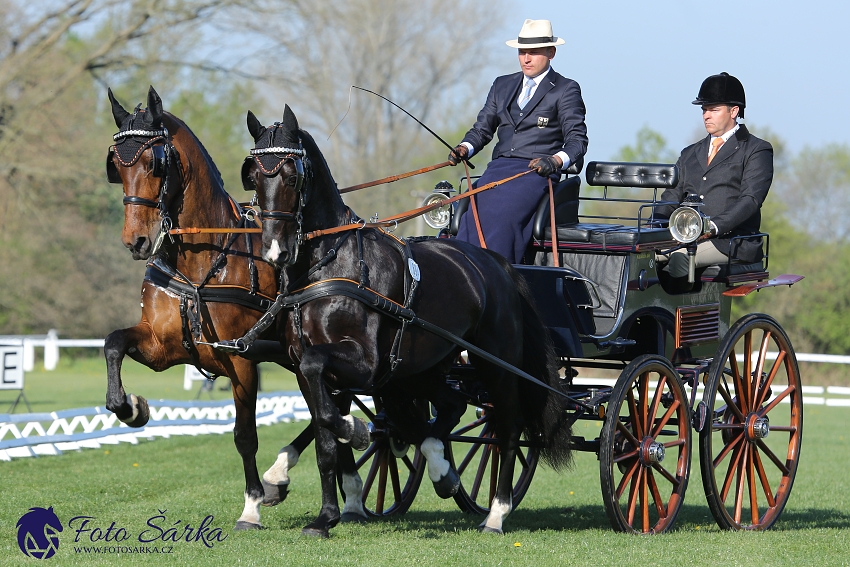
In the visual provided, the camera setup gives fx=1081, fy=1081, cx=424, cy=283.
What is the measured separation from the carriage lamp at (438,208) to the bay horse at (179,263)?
1.63m

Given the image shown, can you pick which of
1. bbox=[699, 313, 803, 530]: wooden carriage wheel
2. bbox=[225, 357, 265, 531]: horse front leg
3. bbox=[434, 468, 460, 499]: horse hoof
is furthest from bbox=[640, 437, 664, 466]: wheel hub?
bbox=[225, 357, 265, 531]: horse front leg

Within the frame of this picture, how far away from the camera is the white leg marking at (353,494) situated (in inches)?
273

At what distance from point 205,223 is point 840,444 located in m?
11.3

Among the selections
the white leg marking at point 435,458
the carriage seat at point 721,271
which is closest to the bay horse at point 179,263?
the white leg marking at point 435,458

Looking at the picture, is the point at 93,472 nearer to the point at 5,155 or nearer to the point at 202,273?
the point at 202,273

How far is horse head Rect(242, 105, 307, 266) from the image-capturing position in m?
5.27

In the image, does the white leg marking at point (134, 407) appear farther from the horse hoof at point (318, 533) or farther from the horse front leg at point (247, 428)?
the horse hoof at point (318, 533)

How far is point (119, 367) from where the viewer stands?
581cm

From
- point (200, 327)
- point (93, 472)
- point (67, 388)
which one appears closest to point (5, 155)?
point (67, 388)

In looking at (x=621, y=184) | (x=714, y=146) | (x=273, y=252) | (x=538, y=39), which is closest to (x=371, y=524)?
(x=273, y=252)

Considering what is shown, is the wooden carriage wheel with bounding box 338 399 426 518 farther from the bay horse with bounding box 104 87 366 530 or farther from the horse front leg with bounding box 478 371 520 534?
the bay horse with bounding box 104 87 366 530

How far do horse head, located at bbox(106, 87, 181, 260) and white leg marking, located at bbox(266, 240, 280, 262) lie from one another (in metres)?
0.74

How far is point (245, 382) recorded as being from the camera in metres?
6.26

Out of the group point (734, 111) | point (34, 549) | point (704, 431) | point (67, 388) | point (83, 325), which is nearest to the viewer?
point (34, 549)
